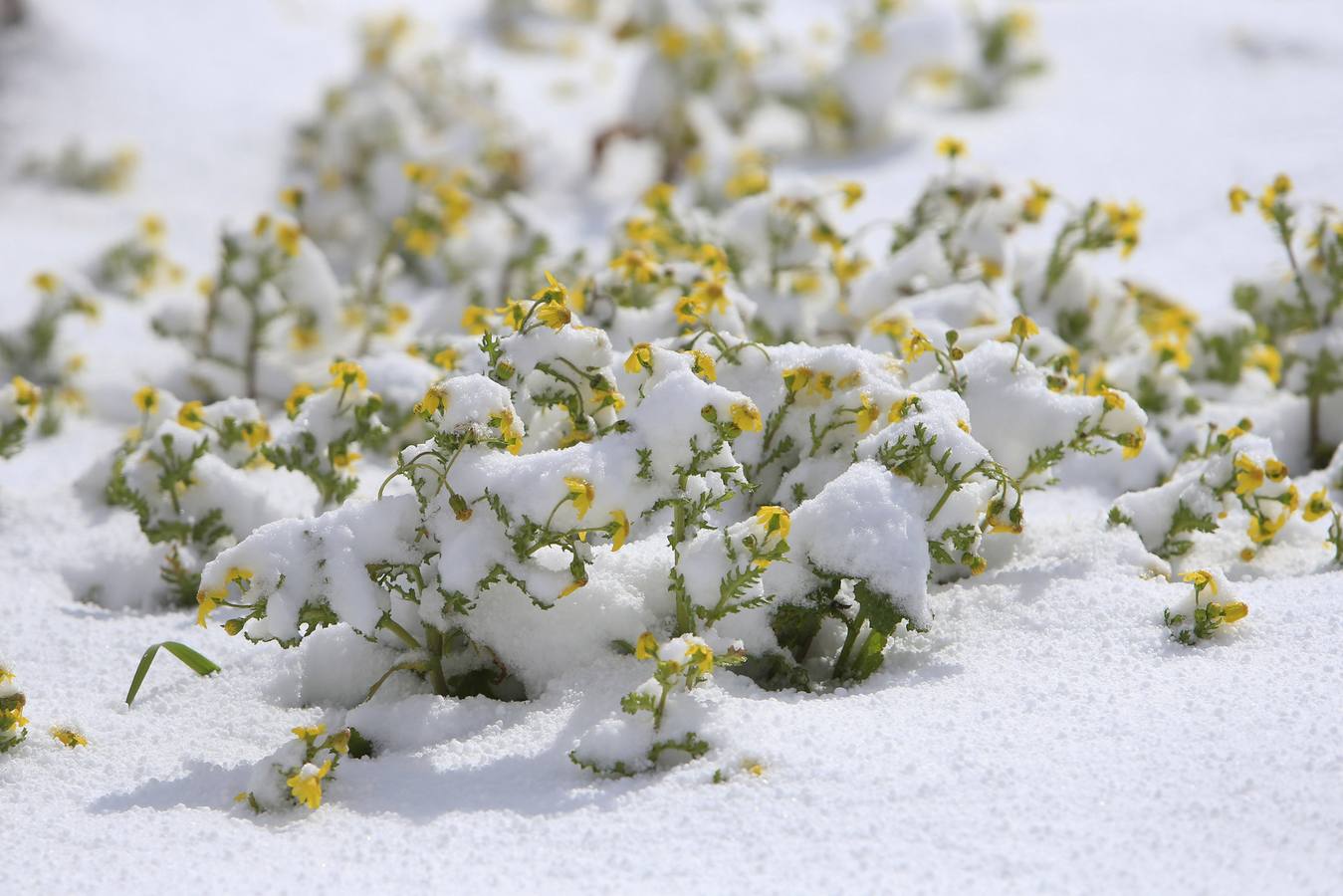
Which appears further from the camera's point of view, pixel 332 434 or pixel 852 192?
pixel 852 192

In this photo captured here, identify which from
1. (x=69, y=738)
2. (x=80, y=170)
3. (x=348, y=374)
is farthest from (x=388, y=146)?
(x=69, y=738)

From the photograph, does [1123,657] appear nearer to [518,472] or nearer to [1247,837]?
[1247,837]

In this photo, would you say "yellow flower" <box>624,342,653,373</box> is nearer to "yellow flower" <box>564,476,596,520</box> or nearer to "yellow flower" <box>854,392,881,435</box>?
"yellow flower" <box>564,476,596,520</box>

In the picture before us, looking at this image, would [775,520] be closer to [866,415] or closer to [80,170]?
[866,415]

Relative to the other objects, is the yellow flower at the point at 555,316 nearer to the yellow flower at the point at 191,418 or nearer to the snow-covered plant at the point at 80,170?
the yellow flower at the point at 191,418

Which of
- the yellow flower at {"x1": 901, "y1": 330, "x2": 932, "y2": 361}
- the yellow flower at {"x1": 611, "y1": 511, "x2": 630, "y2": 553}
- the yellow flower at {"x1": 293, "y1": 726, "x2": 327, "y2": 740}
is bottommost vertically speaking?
the yellow flower at {"x1": 293, "y1": 726, "x2": 327, "y2": 740}


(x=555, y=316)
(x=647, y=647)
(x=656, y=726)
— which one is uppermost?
(x=555, y=316)

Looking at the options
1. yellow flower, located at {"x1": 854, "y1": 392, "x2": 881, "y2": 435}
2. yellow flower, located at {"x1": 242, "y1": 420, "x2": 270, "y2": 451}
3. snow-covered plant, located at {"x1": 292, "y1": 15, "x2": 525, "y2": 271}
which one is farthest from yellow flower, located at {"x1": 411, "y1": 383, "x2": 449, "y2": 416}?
snow-covered plant, located at {"x1": 292, "y1": 15, "x2": 525, "y2": 271}
